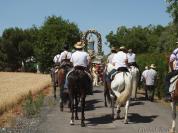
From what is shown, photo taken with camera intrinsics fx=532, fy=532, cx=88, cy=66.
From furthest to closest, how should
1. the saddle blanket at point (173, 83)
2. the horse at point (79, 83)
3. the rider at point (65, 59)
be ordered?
1. the rider at point (65, 59)
2. the horse at point (79, 83)
3. the saddle blanket at point (173, 83)

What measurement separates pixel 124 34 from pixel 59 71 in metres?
106

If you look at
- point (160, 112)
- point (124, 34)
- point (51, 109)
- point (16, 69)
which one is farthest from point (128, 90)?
point (124, 34)

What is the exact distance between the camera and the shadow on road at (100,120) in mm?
16858

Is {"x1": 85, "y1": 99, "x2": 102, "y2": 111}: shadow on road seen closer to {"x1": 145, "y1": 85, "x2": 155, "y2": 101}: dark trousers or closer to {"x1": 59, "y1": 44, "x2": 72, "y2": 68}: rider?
{"x1": 59, "y1": 44, "x2": 72, "y2": 68}: rider

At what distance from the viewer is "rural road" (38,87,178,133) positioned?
1508 cm

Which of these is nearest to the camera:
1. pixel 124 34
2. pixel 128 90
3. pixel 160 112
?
pixel 128 90

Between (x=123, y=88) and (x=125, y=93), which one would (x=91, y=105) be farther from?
(x=125, y=93)

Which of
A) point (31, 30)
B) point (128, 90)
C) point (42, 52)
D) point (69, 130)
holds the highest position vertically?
point (31, 30)

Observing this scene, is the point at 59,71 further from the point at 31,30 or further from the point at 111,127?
the point at 31,30

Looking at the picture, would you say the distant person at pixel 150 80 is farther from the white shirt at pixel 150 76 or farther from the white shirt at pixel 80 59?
the white shirt at pixel 80 59

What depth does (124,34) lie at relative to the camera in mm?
125250

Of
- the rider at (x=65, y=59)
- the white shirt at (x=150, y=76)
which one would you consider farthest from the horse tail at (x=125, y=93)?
the white shirt at (x=150, y=76)

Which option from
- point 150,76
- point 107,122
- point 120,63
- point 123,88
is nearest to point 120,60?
point 120,63

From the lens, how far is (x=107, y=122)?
1684 cm
